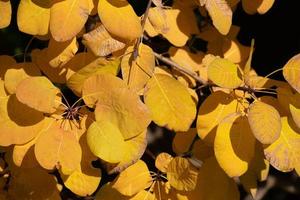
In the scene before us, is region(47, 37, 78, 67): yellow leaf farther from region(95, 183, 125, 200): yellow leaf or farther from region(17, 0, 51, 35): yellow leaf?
region(95, 183, 125, 200): yellow leaf

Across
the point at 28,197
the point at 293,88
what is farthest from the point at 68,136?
the point at 293,88

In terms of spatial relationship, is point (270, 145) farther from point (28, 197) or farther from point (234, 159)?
point (28, 197)

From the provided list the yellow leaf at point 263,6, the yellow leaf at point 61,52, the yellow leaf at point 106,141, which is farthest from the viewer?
the yellow leaf at point 263,6

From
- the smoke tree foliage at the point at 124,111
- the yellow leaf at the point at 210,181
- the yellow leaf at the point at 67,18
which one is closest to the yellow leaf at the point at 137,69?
the smoke tree foliage at the point at 124,111

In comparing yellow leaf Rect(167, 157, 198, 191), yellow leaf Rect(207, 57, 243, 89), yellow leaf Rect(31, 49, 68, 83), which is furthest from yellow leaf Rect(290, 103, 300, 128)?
yellow leaf Rect(31, 49, 68, 83)

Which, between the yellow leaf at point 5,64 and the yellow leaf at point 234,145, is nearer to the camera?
the yellow leaf at point 234,145

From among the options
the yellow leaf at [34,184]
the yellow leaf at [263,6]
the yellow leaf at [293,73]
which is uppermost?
the yellow leaf at [263,6]

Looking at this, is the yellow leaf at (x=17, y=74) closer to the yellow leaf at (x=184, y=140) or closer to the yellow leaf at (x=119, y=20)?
the yellow leaf at (x=119, y=20)
